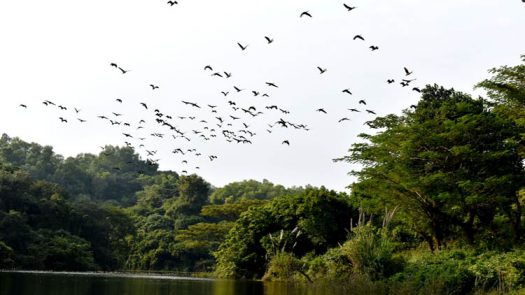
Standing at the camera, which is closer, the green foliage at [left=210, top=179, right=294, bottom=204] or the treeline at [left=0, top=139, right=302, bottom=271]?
the treeline at [left=0, top=139, right=302, bottom=271]

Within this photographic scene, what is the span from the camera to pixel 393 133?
38.6 m

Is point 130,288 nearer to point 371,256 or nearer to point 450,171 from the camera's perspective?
point 371,256

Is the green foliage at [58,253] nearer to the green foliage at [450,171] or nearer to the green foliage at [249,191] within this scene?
the green foliage at [450,171]

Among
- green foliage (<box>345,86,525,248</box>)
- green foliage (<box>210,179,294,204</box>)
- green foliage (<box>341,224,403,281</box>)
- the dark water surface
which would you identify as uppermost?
green foliage (<box>210,179,294,204</box>)

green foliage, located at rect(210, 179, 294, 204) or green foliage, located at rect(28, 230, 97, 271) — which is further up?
green foliage, located at rect(210, 179, 294, 204)

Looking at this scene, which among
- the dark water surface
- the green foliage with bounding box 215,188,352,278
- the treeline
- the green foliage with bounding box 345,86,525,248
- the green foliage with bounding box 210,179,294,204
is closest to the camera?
the dark water surface

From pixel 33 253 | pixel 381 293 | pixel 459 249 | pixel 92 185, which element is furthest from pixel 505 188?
pixel 92 185

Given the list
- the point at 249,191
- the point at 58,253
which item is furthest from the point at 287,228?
the point at 249,191

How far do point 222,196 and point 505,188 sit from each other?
302ft

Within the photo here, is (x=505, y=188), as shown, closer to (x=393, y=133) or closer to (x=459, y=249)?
(x=459, y=249)

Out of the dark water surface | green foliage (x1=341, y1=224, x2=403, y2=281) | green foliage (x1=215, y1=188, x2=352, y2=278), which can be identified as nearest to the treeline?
green foliage (x1=215, y1=188, x2=352, y2=278)

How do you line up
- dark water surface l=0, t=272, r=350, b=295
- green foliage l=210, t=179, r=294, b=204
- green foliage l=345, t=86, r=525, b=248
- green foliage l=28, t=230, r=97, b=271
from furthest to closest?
1. green foliage l=210, t=179, r=294, b=204
2. green foliage l=28, t=230, r=97, b=271
3. green foliage l=345, t=86, r=525, b=248
4. dark water surface l=0, t=272, r=350, b=295

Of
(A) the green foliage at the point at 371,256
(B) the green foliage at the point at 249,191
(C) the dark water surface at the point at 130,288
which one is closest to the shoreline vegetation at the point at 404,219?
(A) the green foliage at the point at 371,256

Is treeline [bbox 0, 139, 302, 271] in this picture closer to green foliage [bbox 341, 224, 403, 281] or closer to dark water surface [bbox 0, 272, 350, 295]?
dark water surface [bbox 0, 272, 350, 295]
